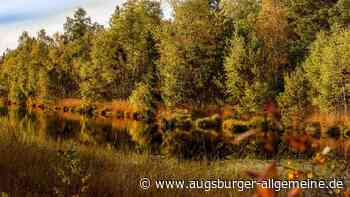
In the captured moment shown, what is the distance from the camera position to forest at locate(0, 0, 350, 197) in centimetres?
956

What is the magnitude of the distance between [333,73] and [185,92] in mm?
14774

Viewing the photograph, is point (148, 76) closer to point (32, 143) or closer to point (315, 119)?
point (315, 119)

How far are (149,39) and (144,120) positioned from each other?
12866 millimetres

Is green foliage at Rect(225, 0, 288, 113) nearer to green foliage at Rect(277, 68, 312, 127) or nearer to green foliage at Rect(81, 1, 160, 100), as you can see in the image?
green foliage at Rect(277, 68, 312, 127)

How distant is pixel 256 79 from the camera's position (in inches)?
1534

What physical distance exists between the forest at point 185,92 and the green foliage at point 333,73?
0.31 ft

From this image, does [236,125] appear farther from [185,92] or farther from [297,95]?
[185,92]

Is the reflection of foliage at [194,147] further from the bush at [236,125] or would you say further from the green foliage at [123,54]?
the green foliage at [123,54]

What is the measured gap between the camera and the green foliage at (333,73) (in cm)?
3275

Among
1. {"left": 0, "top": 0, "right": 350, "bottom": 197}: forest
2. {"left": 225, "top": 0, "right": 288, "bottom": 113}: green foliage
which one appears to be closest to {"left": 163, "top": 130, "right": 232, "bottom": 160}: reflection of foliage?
{"left": 0, "top": 0, "right": 350, "bottom": 197}: forest

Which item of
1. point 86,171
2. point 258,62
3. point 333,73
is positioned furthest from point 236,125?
point 86,171

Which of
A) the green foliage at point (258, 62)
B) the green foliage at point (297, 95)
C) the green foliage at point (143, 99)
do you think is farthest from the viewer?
the green foliage at point (143, 99)

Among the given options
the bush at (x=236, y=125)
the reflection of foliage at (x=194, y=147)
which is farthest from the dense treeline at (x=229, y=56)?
the reflection of foliage at (x=194, y=147)

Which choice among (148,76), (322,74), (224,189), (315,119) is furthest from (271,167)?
(148,76)
